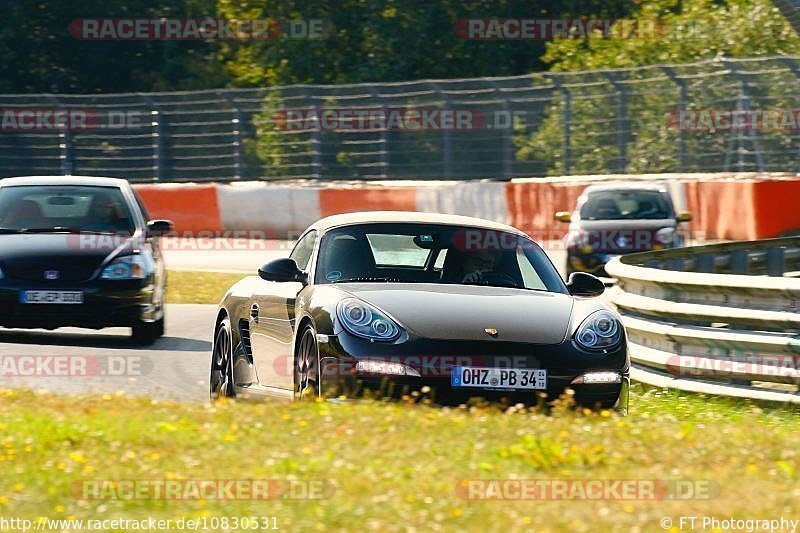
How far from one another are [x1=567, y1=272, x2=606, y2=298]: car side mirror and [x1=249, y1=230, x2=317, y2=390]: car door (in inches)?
63.2

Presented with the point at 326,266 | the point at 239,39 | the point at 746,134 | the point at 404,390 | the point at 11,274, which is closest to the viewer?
the point at 404,390

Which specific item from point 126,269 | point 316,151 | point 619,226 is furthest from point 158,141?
point 126,269

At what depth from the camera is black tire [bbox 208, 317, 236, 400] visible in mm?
11062

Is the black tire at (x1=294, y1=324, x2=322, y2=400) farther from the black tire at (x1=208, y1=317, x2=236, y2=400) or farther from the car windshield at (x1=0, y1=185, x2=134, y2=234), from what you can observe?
the car windshield at (x1=0, y1=185, x2=134, y2=234)

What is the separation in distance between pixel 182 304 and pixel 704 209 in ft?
33.2

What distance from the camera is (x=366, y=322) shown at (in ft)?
30.0

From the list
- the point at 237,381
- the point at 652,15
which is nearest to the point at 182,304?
the point at 237,381

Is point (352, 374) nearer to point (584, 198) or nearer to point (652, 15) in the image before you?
point (584, 198)

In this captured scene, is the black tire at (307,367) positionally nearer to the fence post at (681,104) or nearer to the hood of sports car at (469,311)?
the hood of sports car at (469,311)

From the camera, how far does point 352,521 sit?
607 centimetres

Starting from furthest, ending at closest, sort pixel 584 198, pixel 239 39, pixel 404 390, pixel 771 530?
pixel 239 39 < pixel 584 198 < pixel 404 390 < pixel 771 530

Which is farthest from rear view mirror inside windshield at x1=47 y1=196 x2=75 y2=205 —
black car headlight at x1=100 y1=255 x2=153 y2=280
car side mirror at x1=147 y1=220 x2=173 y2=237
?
black car headlight at x1=100 y1=255 x2=153 y2=280

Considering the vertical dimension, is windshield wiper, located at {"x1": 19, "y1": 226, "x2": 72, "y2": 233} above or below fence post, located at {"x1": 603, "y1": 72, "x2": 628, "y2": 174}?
below

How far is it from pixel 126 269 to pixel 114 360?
5.38ft
